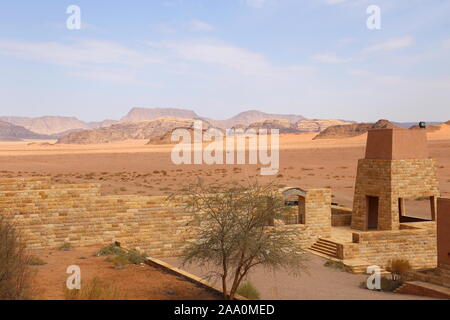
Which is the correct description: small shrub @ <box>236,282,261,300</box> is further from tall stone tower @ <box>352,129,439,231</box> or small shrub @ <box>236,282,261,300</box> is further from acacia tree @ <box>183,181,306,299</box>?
tall stone tower @ <box>352,129,439,231</box>

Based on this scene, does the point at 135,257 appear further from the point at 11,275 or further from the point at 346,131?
the point at 346,131

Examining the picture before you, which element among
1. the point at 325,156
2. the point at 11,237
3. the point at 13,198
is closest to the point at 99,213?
the point at 13,198

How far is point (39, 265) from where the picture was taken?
15594 mm

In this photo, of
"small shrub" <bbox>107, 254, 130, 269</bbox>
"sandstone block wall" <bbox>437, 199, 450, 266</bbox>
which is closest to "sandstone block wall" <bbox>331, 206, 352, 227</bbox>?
"sandstone block wall" <bbox>437, 199, 450, 266</bbox>

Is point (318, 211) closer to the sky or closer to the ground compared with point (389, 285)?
closer to the sky

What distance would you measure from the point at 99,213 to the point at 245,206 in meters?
8.13

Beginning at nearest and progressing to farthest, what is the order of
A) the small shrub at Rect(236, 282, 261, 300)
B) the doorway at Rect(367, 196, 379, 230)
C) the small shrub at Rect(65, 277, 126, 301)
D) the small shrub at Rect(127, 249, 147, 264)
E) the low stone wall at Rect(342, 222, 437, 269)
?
1. the small shrub at Rect(65, 277, 126, 301)
2. the small shrub at Rect(236, 282, 261, 300)
3. the small shrub at Rect(127, 249, 147, 264)
4. the low stone wall at Rect(342, 222, 437, 269)
5. the doorway at Rect(367, 196, 379, 230)

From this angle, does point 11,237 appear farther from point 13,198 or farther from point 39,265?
point 13,198

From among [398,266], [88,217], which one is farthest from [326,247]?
[88,217]

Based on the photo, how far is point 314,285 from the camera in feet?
53.0

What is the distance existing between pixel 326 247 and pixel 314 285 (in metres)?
5.61

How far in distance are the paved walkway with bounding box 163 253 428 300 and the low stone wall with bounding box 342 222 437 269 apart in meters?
2.48

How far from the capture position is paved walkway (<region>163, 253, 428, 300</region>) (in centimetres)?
1451
